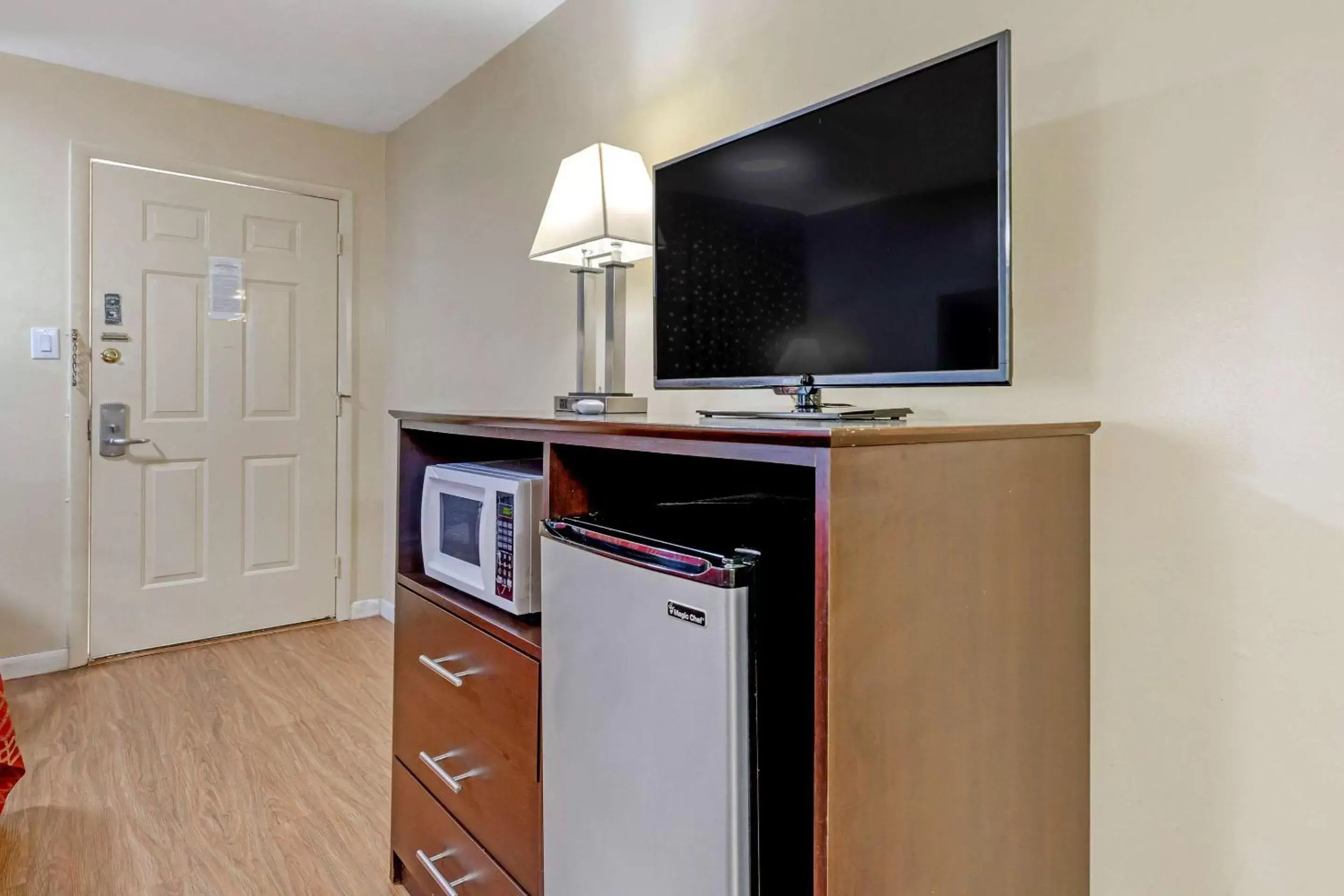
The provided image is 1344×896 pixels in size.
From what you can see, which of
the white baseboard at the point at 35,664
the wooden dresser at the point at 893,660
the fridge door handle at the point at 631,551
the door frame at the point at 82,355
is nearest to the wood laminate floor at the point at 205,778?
the white baseboard at the point at 35,664

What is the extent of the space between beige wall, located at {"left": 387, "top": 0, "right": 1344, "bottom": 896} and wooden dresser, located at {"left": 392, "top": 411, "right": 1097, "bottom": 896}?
0.27 ft

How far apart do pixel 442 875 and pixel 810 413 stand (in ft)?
3.86


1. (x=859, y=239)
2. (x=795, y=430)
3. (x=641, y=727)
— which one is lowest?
(x=641, y=727)

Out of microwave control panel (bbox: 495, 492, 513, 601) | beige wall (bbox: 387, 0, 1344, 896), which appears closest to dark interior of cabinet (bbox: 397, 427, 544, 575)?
microwave control panel (bbox: 495, 492, 513, 601)

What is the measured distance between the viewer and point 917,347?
1.16 meters

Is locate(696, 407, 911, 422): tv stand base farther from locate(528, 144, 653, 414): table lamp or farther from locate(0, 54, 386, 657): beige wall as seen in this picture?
locate(0, 54, 386, 657): beige wall

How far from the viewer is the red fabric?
1.87 metres

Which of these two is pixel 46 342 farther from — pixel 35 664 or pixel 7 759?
pixel 7 759

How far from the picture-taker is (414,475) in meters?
1.70

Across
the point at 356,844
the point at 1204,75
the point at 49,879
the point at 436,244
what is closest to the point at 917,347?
the point at 1204,75

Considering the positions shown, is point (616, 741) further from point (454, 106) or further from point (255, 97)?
point (255, 97)

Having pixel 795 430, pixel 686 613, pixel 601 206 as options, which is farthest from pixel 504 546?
pixel 601 206

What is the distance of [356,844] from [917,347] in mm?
1760

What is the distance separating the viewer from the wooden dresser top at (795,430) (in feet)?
2.65
